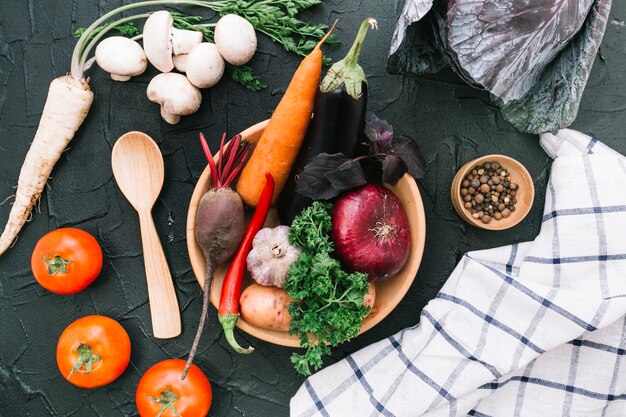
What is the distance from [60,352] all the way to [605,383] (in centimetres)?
161

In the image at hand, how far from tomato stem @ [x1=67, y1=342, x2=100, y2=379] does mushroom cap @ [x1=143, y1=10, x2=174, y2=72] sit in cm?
84

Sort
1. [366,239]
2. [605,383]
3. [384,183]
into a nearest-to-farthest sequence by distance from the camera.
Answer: [366,239], [384,183], [605,383]

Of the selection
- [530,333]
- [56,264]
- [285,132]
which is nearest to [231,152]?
[285,132]

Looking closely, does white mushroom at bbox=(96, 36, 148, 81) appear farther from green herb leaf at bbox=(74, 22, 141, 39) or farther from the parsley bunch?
the parsley bunch

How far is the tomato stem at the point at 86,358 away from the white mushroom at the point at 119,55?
0.80 meters

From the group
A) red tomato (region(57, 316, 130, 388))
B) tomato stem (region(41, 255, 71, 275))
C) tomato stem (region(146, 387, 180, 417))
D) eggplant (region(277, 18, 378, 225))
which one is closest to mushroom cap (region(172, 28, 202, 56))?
eggplant (region(277, 18, 378, 225))

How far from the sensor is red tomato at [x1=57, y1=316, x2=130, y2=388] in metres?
1.59

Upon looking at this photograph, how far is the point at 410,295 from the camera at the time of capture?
1719 mm

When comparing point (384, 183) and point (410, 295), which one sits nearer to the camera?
point (384, 183)

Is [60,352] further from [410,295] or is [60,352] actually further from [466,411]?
[466,411]

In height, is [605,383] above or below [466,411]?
above

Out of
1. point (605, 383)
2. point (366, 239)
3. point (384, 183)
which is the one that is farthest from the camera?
point (605, 383)

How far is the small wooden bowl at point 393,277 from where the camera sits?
4.97ft

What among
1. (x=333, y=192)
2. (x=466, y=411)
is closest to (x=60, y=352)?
(x=333, y=192)
